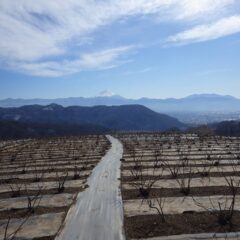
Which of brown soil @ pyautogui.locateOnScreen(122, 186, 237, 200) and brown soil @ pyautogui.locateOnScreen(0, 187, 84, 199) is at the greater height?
brown soil @ pyautogui.locateOnScreen(122, 186, 237, 200)

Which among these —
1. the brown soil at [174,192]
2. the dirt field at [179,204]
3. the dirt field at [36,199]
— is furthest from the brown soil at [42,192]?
the brown soil at [174,192]

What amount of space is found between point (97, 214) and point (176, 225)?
280cm

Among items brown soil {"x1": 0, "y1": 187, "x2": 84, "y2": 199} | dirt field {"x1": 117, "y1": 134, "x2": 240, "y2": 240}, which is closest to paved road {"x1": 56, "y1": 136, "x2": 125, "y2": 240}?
dirt field {"x1": 117, "y1": 134, "x2": 240, "y2": 240}

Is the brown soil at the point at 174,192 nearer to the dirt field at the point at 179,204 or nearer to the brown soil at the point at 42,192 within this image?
the dirt field at the point at 179,204

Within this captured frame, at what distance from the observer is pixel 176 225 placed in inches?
464

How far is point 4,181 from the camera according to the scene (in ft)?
71.7

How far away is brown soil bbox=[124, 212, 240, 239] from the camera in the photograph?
11188 mm

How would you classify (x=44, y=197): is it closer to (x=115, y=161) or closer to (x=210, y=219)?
(x=210, y=219)

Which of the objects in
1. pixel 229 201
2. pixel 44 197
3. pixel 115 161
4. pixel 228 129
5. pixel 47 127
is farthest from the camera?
pixel 47 127

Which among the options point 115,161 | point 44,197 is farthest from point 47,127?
point 44,197

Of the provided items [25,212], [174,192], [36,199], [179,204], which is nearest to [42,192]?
[36,199]

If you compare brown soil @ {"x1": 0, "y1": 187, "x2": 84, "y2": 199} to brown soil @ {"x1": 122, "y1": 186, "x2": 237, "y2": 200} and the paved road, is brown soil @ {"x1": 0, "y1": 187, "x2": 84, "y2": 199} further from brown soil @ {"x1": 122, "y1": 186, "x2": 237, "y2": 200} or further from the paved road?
brown soil @ {"x1": 122, "y1": 186, "x2": 237, "y2": 200}

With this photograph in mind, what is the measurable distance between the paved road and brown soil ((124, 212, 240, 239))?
0.40 meters

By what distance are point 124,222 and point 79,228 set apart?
4.57ft
